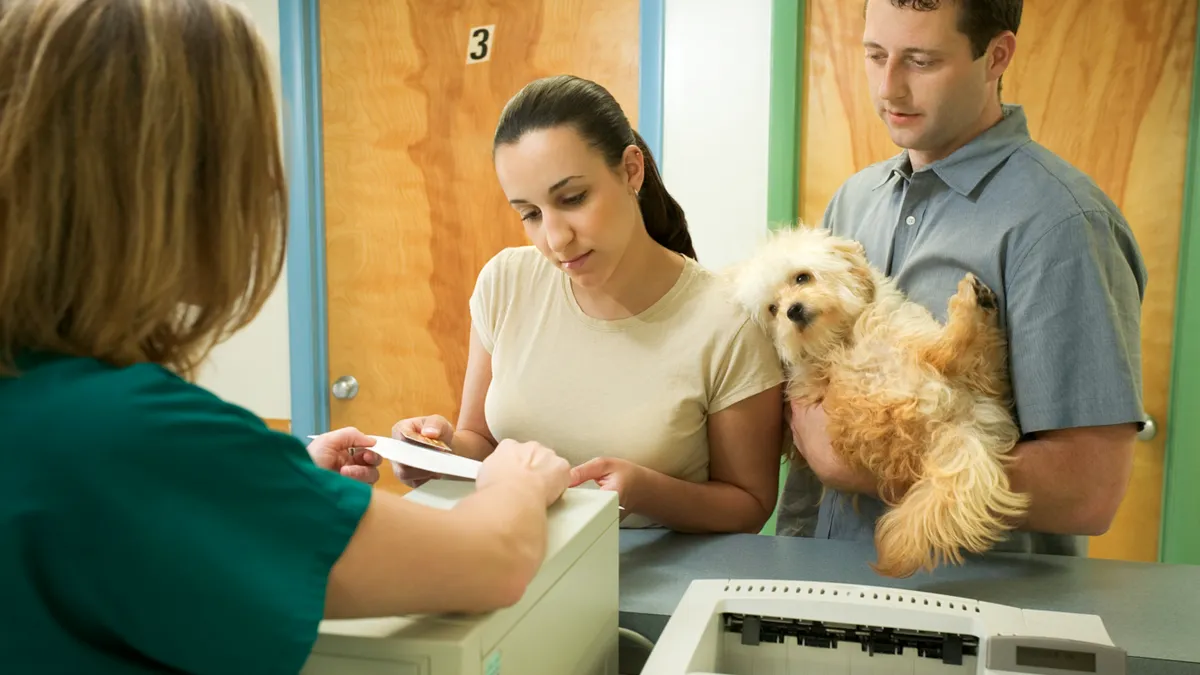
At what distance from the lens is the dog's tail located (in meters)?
1.17

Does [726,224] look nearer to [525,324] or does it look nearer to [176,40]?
[525,324]

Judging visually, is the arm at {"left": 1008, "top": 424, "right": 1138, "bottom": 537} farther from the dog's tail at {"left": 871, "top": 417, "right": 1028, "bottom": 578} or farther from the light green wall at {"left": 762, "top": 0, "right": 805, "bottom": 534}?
the light green wall at {"left": 762, "top": 0, "right": 805, "bottom": 534}

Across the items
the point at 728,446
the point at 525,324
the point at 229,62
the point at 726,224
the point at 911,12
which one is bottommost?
the point at 728,446

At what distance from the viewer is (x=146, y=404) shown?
1.78ft

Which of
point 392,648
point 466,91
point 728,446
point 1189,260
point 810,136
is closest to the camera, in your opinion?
point 392,648

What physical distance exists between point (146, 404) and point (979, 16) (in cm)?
116

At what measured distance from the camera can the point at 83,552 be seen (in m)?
0.52

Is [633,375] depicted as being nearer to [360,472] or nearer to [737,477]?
[737,477]

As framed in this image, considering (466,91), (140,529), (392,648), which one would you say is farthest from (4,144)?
(466,91)

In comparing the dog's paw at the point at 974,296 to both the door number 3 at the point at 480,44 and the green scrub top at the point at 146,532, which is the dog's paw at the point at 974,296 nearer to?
the green scrub top at the point at 146,532

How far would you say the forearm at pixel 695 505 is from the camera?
1377 millimetres

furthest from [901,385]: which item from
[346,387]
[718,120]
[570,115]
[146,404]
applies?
[346,387]

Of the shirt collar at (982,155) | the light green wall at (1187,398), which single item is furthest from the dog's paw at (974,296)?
the light green wall at (1187,398)

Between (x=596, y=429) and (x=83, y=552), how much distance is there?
3.41 ft
